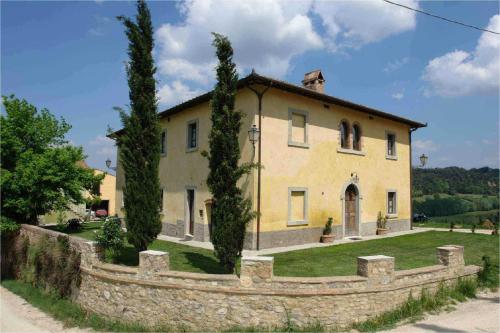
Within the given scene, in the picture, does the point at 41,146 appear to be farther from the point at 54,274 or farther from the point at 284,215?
the point at 284,215

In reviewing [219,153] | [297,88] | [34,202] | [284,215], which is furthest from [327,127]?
[34,202]

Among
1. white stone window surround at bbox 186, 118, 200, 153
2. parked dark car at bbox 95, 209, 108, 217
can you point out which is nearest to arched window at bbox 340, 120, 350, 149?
white stone window surround at bbox 186, 118, 200, 153

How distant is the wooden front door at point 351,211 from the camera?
659 inches

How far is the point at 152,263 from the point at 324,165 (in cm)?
944

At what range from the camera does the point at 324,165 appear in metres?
15.5

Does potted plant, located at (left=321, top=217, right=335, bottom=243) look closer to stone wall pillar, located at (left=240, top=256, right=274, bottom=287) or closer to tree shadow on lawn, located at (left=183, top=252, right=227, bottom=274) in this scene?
tree shadow on lawn, located at (left=183, top=252, right=227, bottom=274)

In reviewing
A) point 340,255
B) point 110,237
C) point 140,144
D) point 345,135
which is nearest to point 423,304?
point 340,255

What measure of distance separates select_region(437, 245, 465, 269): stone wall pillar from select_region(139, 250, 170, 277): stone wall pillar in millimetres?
7580

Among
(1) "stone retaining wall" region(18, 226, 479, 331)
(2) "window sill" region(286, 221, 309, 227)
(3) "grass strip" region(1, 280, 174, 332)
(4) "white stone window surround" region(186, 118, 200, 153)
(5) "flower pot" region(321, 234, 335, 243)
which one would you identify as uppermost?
(4) "white stone window surround" region(186, 118, 200, 153)

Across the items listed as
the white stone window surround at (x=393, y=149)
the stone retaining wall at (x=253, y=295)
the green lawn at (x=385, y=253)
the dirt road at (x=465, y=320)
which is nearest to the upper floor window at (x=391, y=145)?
the white stone window surround at (x=393, y=149)

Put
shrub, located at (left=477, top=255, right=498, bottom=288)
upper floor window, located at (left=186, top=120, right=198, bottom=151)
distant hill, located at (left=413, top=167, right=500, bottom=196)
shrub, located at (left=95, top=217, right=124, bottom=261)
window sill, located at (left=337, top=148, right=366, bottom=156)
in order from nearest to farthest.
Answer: shrub, located at (left=95, top=217, right=124, bottom=261) → shrub, located at (left=477, top=255, right=498, bottom=288) → window sill, located at (left=337, top=148, right=366, bottom=156) → upper floor window, located at (left=186, top=120, right=198, bottom=151) → distant hill, located at (left=413, top=167, right=500, bottom=196)

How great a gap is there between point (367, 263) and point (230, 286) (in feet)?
10.7

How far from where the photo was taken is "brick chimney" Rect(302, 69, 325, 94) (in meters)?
16.9

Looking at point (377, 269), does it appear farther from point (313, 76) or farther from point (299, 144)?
point (313, 76)
